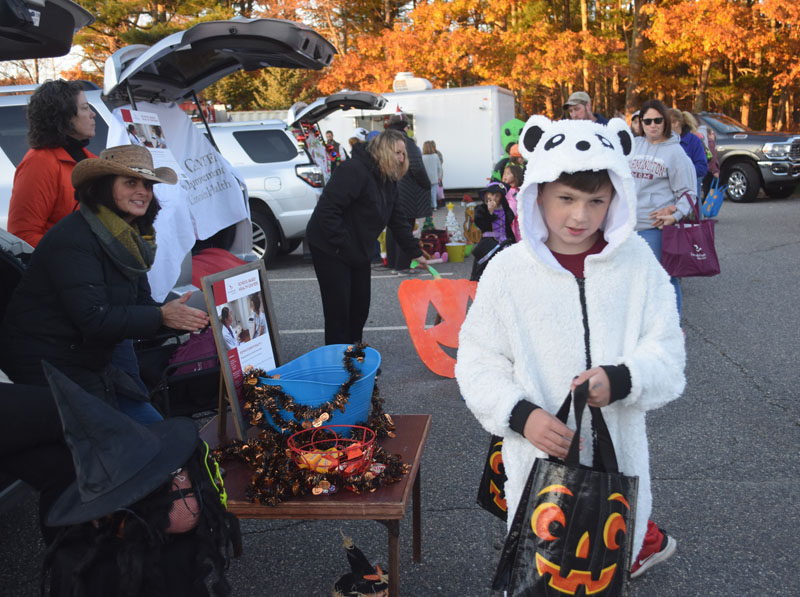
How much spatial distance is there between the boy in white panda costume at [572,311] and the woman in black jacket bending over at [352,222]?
9.00ft

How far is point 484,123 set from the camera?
1800cm

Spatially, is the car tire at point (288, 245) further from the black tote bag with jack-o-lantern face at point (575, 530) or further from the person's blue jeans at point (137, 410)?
the black tote bag with jack-o-lantern face at point (575, 530)

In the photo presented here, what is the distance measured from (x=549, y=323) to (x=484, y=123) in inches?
661

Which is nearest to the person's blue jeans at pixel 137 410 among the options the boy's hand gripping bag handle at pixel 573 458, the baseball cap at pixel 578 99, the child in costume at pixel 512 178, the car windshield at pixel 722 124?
the boy's hand gripping bag handle at pixel 573 458

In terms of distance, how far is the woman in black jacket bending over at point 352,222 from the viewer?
15.5ft

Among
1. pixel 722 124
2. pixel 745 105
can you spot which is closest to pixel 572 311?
pixel 722 124

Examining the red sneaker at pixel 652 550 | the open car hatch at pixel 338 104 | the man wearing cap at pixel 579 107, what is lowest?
the red sneaker at pixel 652 550

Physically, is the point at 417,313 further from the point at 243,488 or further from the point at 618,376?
the point at 618,376

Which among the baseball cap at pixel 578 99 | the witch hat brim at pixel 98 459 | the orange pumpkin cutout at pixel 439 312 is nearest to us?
the witch hat brim at pixel 98 459

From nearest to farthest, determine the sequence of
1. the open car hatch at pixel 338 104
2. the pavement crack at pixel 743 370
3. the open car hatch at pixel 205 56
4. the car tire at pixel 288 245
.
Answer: the open car hatch at pixel 205 56
the pavement crack at pixel 743 370
the car tire at pixel 288 245
the open car hatch at pixel 338 104

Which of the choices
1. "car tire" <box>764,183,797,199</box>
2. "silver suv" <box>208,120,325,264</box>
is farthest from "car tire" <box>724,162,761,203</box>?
"silver suv" <box>208,120,325,264</box>

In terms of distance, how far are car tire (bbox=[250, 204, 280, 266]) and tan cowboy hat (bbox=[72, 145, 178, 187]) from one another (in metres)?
6.90

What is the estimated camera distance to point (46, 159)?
384cm

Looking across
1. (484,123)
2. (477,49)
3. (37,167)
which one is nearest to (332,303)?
(37,167)
